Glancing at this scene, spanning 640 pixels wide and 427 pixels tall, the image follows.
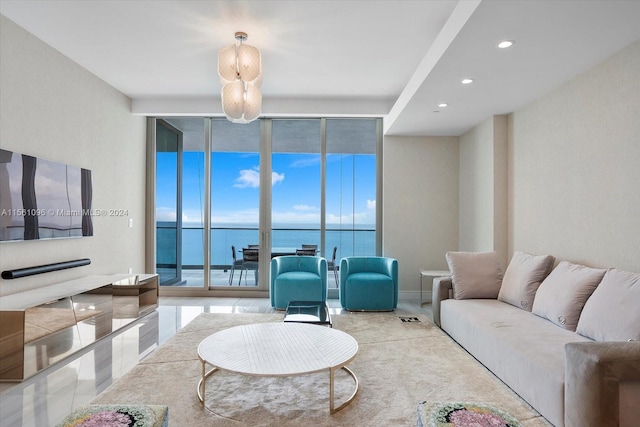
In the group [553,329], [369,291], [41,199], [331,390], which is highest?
[41,199]

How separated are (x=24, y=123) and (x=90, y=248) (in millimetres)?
1564

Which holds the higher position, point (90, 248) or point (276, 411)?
point (90, 248)

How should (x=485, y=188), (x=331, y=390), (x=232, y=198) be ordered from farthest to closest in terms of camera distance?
(x=232, y=198) < (x=485, y=188) < (x=331, y=390)

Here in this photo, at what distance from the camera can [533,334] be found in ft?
8.54

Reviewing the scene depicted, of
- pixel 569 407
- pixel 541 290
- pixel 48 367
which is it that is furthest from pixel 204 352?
pixel 541 290

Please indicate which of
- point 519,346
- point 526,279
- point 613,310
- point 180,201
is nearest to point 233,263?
point 180,201

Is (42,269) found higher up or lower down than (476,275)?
higher up

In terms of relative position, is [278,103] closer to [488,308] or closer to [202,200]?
[202,200]

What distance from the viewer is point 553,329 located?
2705 millimetres

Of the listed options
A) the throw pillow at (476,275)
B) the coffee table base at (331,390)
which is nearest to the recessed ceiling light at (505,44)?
the throw pillow at (476,275)

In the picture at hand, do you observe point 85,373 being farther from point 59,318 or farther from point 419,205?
point 419,205

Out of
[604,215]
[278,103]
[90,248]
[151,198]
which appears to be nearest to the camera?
[604,215]

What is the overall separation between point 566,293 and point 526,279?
56 cm

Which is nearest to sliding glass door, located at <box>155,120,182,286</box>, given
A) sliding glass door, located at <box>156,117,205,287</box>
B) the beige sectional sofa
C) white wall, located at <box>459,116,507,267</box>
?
sliding glass door, located at <box>156,117,205,287</box>
